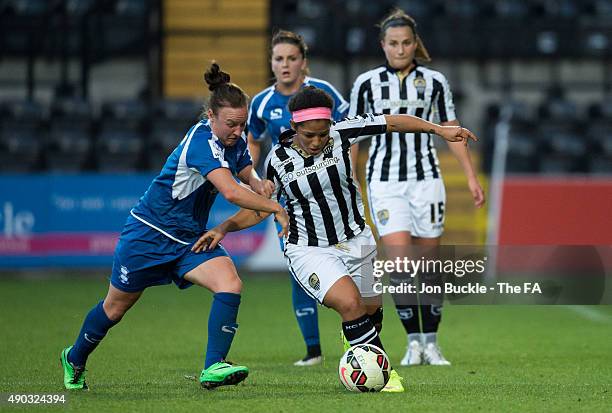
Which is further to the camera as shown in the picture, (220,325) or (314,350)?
(314,350)

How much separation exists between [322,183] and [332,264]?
1.41 feet

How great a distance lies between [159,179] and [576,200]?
7469 millimetres

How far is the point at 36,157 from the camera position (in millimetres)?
14117

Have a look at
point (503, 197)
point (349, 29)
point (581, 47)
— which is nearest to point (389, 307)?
point (503, 197)

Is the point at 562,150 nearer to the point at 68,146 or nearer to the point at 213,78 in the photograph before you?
the point at 68,146

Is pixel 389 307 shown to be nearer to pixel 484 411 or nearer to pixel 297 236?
pixel 297 236

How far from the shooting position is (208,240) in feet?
19.8

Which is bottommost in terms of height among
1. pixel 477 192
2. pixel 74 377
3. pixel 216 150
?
pixel 74 377

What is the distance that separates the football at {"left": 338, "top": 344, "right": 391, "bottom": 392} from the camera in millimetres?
5676

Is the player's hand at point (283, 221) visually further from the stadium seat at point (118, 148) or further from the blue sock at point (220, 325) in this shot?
the stadium seat at point (118, 148)

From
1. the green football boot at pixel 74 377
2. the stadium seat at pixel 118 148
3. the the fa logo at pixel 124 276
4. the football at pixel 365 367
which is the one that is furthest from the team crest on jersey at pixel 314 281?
the stadium seat at pixel 118 148

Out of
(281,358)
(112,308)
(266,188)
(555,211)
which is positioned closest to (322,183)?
(266,188)

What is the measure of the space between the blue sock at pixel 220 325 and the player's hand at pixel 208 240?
0.26 m

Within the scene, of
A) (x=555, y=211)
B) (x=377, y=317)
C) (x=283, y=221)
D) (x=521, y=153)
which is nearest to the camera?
(x=283, y=221)
